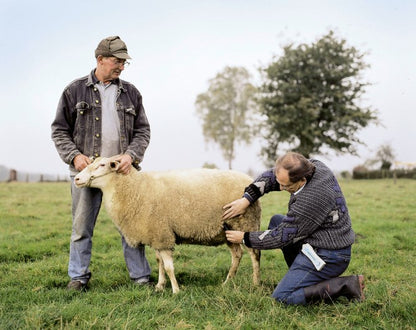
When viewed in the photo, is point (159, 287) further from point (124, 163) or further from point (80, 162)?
point (80, 162)

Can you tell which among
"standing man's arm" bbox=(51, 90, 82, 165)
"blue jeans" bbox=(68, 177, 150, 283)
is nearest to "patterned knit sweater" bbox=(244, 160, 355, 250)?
"blue jeans" bbox=(68, 177, 150, 283)

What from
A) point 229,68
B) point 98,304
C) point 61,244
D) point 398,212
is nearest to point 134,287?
point 98,304

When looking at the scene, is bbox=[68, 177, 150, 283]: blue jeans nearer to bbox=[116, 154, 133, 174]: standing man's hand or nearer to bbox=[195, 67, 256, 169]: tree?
bbox=[116, 154, 133, 174]: standing man's hand

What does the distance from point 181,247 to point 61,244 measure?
2322mm

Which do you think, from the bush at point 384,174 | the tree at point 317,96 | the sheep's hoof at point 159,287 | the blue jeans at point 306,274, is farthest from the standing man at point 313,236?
the bush at point 384,174

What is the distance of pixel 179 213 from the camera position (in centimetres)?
515

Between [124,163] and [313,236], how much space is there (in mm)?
2400

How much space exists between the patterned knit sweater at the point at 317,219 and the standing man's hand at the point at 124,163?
1.88m

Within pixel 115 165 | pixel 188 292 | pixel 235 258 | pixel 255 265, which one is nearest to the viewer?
pixel 188 292

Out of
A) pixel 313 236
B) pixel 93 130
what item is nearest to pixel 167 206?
pixel 93 130

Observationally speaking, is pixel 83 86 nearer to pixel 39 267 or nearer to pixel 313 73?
pixel 39 267

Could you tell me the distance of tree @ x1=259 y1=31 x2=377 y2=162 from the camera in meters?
34.4

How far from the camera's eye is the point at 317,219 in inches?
167

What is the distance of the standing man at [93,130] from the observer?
198 inches
